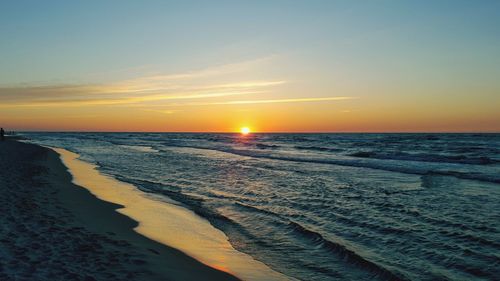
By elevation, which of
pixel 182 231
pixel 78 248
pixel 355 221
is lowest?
pixel 182 231

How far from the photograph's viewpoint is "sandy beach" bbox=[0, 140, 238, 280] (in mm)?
6809

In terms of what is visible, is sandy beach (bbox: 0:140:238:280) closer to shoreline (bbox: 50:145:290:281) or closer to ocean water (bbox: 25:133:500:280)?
shoreline (bbox: 50:145:290:281)

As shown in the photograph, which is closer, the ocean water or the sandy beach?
the sandy beach

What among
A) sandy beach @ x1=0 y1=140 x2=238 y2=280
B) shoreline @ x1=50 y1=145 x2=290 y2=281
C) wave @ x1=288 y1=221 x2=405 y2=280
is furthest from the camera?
shoreline @ x1=50 y1=145 x2=290 y2=281

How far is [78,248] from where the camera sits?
820 centimetres

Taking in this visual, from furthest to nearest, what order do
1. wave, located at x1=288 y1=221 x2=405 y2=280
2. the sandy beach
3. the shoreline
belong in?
the shoreline
wave, located at x1=288 y1=221 x2=405 y2=280
the sandy beach

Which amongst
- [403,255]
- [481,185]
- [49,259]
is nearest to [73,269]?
[49,259]

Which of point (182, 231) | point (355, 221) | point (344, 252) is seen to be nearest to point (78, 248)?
point (182, 231)

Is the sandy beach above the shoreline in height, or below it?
above

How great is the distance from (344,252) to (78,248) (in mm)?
5711

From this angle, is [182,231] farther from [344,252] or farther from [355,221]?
[355,221]

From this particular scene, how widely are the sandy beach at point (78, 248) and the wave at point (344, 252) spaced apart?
Result: 278cm

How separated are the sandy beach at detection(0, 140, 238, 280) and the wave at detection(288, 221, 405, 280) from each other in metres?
2.78

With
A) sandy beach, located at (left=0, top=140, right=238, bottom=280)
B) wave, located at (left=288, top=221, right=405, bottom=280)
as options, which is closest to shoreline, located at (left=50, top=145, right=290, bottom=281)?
sandy beach, located at (left=0, top=140, right=238, bottom=280)
